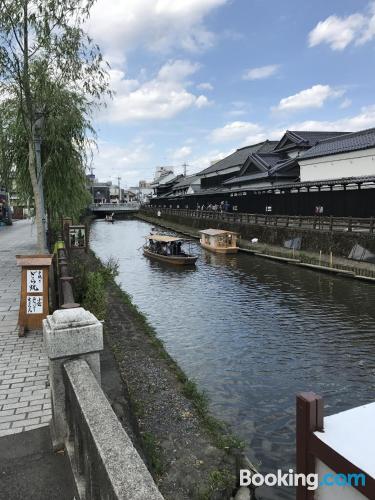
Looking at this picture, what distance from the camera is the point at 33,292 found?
875 centimetres

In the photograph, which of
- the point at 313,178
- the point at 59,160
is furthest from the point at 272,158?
the point at 59,160

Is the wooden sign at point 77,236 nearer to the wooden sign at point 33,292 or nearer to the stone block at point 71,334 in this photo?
the wooden sign at point 33,292

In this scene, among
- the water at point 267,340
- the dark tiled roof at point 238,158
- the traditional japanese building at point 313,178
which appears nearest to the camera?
the water at point 267,340

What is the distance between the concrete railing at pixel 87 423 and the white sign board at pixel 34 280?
172 inches

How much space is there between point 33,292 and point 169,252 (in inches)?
764

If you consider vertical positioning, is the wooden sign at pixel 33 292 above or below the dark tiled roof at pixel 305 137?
below

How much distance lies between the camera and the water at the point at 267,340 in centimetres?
839

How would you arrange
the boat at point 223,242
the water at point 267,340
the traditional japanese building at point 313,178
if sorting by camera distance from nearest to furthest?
the water at point 267,340, the traditional japanese building at point 313,178, the boat at point 223,242

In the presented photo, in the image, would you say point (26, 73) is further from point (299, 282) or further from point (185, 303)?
point (299, 282)

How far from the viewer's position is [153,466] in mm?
5469

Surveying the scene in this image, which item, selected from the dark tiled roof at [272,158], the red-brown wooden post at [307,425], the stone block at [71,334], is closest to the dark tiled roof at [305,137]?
the dark tiled roof at [272,158]

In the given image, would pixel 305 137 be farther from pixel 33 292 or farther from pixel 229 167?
pixel 33 292

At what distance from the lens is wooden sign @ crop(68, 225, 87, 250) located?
20.4 m

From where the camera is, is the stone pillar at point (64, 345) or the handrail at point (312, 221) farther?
the handrail at point (312, 221)
